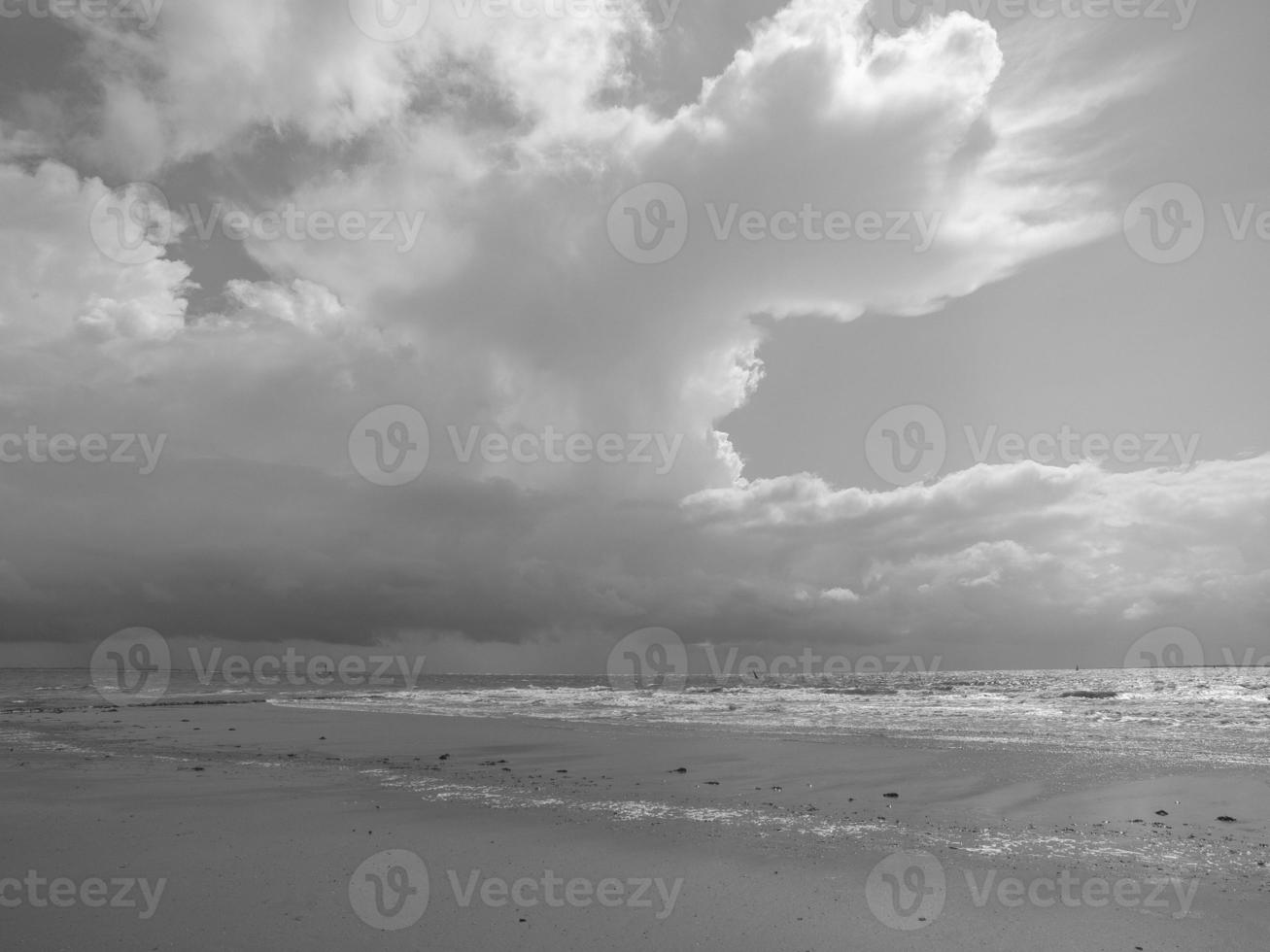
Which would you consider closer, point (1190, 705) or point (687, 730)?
point (687, 730)

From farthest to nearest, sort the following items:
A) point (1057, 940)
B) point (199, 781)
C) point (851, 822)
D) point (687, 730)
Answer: point (687, 730) < point (199, 781) < point (851, 822) < point (1057, 940)

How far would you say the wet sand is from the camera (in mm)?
7988

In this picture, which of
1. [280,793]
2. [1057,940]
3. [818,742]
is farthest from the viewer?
[818,742]

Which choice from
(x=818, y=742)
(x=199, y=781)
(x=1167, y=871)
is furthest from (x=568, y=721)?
(x=1167, y=871)

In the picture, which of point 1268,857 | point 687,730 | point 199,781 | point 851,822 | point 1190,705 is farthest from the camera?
point 1190,705

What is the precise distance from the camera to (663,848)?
11.0m

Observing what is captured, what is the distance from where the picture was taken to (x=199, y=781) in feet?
56.1

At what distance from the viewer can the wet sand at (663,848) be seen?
314 inches

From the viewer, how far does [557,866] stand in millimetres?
10141

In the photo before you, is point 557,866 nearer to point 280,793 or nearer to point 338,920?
point 338,920

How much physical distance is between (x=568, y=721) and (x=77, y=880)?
2524 centimetres

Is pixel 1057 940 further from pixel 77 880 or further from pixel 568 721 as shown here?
pixel 568 721

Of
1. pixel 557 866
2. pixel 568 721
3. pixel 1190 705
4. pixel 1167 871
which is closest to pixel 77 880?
pixel 557 866

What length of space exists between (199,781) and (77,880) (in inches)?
326
